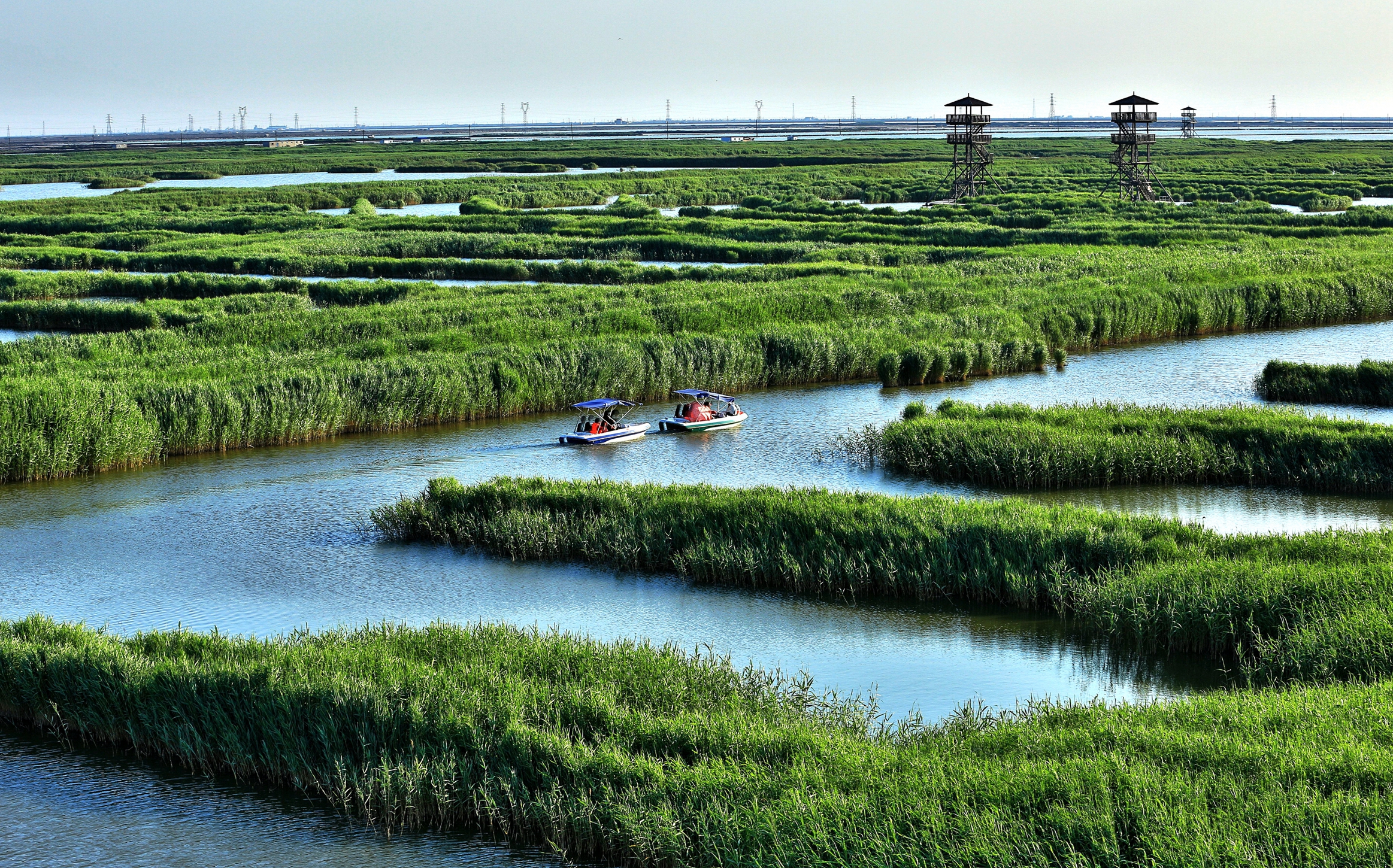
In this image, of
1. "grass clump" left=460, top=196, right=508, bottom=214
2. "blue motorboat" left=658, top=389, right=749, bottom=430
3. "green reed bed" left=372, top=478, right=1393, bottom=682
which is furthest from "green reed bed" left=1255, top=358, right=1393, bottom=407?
"grass clump" left=460, top=196, right=508, bottom=214

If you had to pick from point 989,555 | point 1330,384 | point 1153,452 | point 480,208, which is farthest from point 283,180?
point 989,555

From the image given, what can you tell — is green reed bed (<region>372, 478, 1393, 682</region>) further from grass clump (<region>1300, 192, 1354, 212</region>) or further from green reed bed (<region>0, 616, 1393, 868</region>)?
grass clump (<region>1300, 192, 1354, 212</region>)

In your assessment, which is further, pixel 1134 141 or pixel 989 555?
pixel 1134 141

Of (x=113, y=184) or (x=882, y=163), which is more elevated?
(x=882, y=163)

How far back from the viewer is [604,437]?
87.0 ft

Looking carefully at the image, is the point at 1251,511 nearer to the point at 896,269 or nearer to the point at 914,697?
the point at 914,697

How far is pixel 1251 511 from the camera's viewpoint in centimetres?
2042

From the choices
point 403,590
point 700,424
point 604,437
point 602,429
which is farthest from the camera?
point 700,424

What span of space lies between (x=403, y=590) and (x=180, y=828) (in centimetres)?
675

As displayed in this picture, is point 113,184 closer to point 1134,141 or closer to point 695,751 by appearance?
point 1134,141

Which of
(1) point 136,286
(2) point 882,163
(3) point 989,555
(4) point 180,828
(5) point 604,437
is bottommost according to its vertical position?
(4) point 180,828

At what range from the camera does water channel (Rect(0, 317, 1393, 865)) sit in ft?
36.7

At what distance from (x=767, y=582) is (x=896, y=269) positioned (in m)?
29.9

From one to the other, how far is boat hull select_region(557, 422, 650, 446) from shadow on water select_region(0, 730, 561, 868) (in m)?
14.7
